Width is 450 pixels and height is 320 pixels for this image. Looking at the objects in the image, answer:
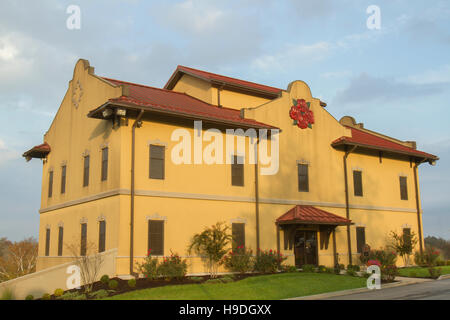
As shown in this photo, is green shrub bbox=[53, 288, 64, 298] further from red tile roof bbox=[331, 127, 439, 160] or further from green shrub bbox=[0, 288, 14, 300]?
red tile roof bbox=[331, 127, 439, 160]

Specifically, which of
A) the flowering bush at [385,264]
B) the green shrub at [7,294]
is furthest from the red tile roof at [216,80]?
the green shrub at [7,294]

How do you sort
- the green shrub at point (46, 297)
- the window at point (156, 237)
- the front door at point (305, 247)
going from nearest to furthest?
the green shrub at point (46, 297)
the window at point (156, 237)
the front door at point (305, 247)

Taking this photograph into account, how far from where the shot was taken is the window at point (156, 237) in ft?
70.2

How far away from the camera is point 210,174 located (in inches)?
938

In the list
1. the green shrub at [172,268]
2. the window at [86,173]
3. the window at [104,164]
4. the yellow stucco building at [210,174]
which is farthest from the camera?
the window at [86,173]

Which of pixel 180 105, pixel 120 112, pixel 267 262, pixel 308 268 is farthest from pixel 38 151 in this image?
pixel 308 268

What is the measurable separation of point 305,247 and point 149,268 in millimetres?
10124

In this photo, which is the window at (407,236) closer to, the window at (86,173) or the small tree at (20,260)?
the window at (86,173)

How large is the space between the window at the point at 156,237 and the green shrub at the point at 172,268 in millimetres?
664

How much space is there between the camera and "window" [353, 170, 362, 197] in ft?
97.3

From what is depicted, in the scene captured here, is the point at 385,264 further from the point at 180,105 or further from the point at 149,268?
the point at 180,105

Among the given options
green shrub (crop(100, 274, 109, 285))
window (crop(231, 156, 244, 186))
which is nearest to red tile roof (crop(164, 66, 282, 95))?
window (crop(231, 156, 244, 186))

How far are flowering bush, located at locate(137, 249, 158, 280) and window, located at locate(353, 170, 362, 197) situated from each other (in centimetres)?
1456

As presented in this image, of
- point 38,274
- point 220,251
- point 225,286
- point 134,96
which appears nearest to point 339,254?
point 220,251
